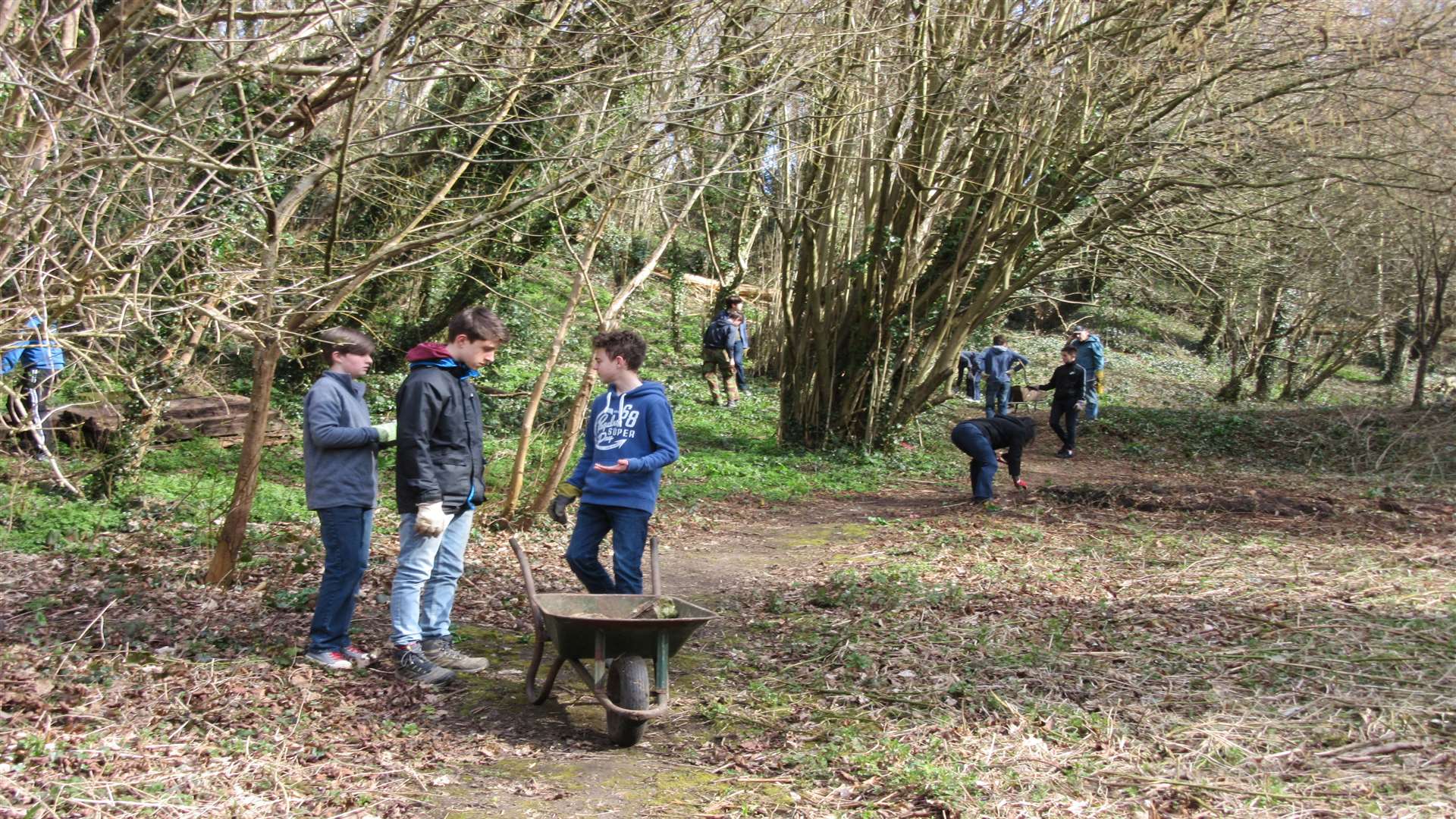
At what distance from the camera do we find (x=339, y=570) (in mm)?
5344

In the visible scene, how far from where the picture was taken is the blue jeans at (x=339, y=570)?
5.32 metres

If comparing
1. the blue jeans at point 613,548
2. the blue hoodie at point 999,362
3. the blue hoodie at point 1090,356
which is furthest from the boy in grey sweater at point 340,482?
the blue hoodie at point 999,362

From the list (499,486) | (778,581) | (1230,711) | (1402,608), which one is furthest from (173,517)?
(1402,608)

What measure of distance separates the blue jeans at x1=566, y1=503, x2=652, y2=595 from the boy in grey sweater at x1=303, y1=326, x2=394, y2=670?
1.03 m

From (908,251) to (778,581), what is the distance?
282 inches

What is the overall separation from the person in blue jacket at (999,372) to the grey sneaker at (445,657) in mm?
15141

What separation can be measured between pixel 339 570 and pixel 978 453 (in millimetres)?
7305

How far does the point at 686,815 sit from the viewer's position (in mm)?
4078

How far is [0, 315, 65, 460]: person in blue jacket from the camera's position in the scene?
16.4 feet

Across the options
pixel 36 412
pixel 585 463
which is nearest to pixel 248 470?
pixel 36 412

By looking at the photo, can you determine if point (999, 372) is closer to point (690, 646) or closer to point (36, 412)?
point (690, 646)

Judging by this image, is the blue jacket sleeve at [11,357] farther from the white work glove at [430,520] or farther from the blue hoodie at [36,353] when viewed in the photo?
the white work glove at [430,520]

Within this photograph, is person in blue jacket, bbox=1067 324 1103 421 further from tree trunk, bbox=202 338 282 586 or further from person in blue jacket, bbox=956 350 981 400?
tree trunk, bbox=202 338 282 586

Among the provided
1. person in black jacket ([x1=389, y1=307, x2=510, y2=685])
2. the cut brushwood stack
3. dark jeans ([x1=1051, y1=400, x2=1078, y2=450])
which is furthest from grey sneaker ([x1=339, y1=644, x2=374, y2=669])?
dark jeans ([x1=1051, y1=400, x2=1078, y2=450])
